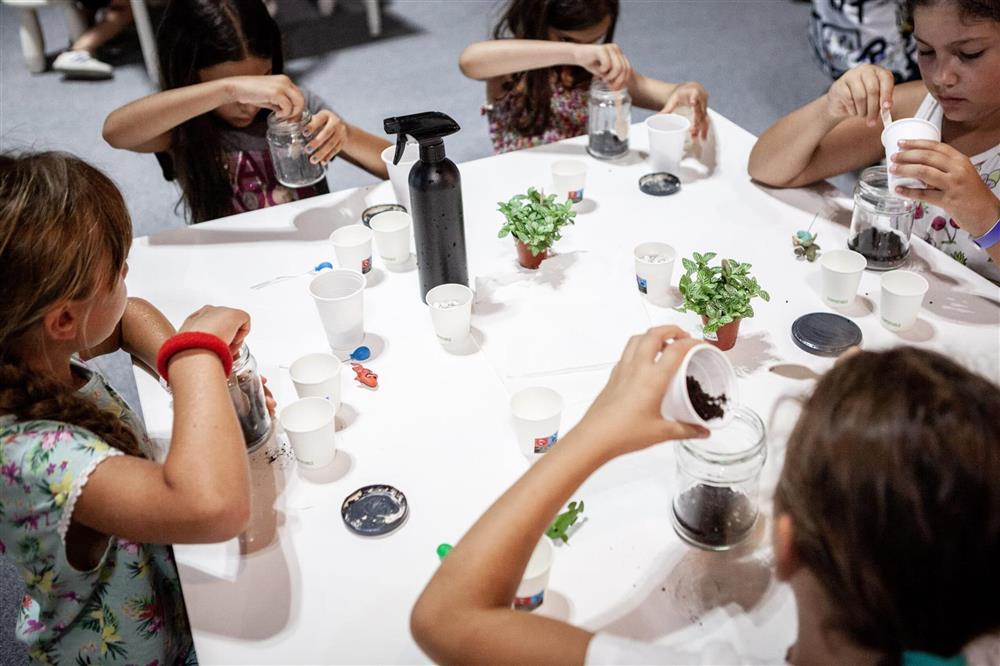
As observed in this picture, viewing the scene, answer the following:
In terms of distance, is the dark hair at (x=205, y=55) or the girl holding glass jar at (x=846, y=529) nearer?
the girl holding glass jar at (x=846, y=529)

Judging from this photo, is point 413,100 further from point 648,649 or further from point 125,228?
point 648,649

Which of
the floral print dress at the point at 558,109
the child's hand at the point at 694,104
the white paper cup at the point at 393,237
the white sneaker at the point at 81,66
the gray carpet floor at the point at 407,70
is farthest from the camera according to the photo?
the white sneaker at the point at 81,66

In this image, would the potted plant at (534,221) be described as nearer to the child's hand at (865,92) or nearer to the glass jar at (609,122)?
the glass jar at (609,122)

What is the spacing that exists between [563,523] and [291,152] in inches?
44.7

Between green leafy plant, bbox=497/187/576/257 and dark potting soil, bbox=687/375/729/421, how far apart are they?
1.77 feet

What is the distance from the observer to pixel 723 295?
128cm

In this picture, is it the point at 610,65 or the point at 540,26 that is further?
the point at 540,26

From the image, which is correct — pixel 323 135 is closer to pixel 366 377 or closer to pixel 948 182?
pixel 366 377

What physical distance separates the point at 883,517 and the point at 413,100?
3.56m

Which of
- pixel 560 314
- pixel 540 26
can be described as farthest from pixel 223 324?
pixel 540 26

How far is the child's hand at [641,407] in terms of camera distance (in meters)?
0.91

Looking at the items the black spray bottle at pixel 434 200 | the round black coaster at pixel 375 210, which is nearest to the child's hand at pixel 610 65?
the round black coaster at pixel 375 210

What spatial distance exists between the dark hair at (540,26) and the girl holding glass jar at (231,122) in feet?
1.71

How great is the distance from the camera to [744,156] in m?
1.92
